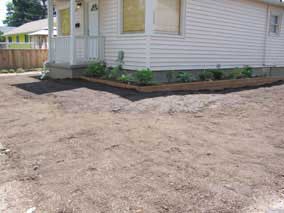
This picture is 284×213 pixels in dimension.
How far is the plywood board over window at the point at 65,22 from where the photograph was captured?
13387 mm

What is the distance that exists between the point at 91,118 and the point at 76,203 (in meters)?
2.89

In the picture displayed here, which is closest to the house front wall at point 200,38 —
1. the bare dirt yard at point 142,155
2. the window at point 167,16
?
the window at point 167,16

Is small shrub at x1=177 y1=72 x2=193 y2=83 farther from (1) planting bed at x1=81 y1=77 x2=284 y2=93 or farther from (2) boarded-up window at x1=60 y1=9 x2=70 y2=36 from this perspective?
(2) boarded-up window at x1=60 y1=9 x2=70 y2=36

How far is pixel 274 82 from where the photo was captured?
10977 mm

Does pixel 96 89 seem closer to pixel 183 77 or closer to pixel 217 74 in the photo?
pixel 183 77

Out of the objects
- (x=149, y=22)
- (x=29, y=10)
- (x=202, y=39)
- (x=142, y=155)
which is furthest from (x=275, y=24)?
(x=29, y=10)

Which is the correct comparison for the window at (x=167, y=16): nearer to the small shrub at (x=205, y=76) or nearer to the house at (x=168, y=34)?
the house at (x=168, y=34)

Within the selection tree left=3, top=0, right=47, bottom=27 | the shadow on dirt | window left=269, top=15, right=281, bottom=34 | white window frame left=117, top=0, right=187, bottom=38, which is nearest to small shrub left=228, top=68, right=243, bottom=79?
the shadow on dirt

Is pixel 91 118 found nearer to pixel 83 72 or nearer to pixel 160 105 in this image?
pixel 160 105

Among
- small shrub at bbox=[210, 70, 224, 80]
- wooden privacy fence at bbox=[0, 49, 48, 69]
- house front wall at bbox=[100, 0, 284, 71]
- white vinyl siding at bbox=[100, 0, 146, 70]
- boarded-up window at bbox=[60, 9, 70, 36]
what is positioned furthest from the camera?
wooden privacy fence at bbox=[0, 49, 48, 69]

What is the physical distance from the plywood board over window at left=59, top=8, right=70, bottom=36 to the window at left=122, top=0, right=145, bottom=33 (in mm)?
4561

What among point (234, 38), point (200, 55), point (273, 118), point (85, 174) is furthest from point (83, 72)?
point (85, 174)

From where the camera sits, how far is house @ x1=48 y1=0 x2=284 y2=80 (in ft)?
29.9

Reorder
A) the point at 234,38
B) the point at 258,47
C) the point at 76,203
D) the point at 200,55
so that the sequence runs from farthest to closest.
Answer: the point at 258,47, the point at 234,38, the point at 200,55, the point at 76,203
